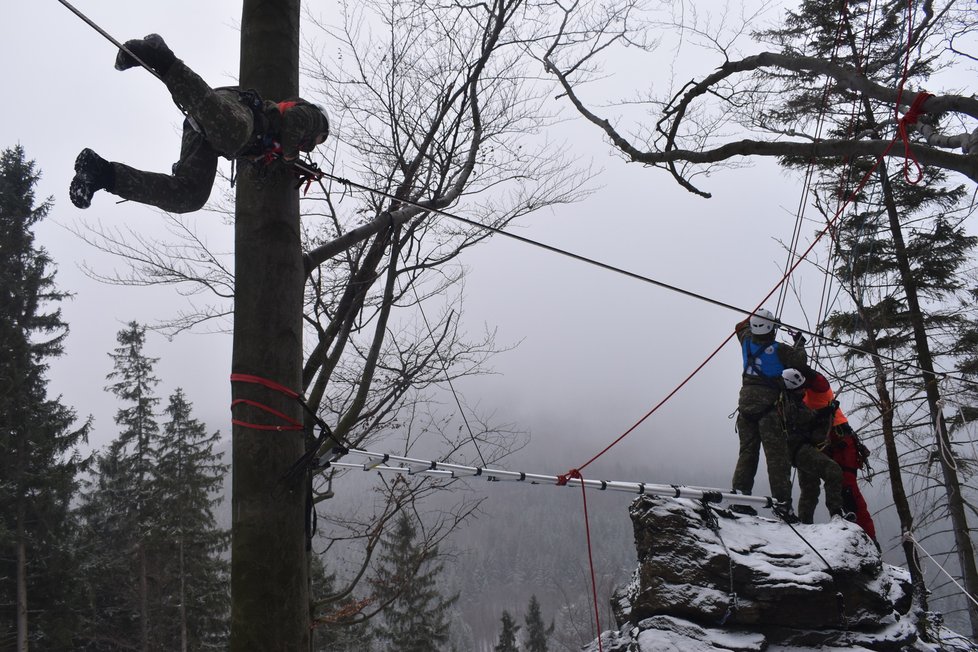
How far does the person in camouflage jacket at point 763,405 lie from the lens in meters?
6.22

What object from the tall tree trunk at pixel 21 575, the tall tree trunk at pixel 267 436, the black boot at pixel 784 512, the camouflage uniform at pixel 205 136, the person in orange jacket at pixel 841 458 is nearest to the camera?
the tall tree trunk at pixel 267 436

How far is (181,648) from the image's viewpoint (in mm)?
19766

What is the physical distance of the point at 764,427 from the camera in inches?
247

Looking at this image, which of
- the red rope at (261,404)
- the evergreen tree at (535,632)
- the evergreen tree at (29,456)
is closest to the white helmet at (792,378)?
the red rope at (261,404)

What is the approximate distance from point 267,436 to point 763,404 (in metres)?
5.53

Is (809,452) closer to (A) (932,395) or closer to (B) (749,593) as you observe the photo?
(B) (749,593)

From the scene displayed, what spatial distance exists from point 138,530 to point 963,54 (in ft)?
79.4

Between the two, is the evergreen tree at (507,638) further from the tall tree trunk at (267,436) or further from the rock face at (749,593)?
the tall tree trunk at (267,436)

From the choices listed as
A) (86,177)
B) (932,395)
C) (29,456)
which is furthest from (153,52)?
(29,456)

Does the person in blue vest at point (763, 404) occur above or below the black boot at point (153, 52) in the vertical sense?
below

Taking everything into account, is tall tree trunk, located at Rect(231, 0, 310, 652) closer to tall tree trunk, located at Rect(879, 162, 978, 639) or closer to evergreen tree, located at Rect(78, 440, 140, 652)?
tall tree trunk, located at Rect(879, 162, 978, 639)

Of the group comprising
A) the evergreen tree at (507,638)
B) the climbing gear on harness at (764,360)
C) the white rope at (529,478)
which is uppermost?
the climbing gear on harness at (764,360)

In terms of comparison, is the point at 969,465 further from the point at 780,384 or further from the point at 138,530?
the point at 138,530

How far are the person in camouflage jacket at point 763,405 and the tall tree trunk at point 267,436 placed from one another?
5193mm
